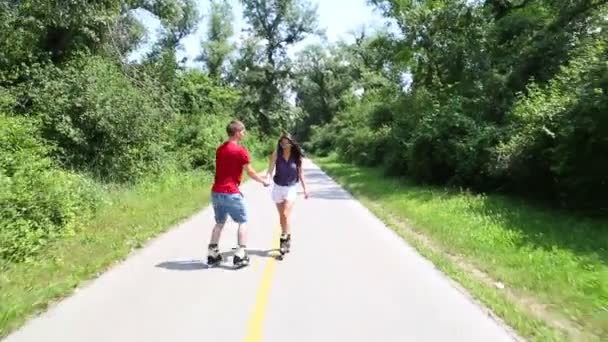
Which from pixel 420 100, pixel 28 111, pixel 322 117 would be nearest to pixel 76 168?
pixel 28 111

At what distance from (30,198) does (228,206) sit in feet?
12.8

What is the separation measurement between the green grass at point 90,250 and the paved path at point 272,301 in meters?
0.25

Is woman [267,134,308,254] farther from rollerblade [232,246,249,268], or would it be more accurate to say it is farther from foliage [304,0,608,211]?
foliage [304,0,608,211]

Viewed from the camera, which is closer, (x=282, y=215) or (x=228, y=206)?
(x=228, y=206)

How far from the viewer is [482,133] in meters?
18.6

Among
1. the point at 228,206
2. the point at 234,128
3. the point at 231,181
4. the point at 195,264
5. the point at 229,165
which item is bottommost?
the point at 195,264

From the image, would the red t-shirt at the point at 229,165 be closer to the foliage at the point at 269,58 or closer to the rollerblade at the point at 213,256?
the rollerblade at the point at 213,256

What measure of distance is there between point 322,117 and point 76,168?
7708 cm

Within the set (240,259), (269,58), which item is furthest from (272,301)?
(269,58)

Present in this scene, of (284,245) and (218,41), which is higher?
(218,41)

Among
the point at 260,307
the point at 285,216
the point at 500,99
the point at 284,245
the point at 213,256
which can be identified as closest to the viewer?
the point at 260,307

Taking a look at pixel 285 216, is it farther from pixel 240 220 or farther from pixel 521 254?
pixel 521 254

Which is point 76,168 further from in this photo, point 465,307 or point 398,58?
point 398,58

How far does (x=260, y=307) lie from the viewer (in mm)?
6539
